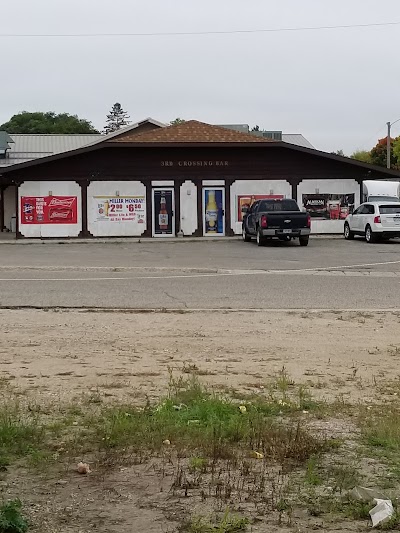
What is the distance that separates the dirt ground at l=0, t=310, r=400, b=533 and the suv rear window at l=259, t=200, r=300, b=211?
63.7 feet

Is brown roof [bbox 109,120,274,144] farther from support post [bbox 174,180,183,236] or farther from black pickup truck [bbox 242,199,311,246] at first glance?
black pickup truck [bbox 242,199,311,246]

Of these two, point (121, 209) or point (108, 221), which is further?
point (108, 221)

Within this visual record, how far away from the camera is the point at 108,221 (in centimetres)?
3612

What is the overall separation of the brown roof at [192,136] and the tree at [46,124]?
66976 millimetres

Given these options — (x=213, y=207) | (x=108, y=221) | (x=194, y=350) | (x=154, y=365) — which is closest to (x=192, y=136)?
(x=213, y=207)

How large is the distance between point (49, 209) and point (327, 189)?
12.9 metres

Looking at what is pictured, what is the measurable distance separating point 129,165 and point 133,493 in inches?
1259

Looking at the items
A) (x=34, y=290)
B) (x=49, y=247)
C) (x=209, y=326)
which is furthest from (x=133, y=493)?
(x=49, y=247)

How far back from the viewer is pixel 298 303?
570 inches

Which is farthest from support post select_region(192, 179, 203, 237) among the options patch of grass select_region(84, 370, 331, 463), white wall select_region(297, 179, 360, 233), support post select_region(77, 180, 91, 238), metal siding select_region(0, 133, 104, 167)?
patch of grass select_region(84, 370, 331, 463)

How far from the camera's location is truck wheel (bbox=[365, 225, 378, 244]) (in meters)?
32.0

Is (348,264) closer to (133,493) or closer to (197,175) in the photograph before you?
(197,175)

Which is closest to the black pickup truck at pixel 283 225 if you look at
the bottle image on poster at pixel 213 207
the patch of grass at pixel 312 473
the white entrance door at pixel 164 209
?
the bottle image on poster at pixel 213 207

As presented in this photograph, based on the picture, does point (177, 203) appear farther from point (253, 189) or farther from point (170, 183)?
point (253, 189)
